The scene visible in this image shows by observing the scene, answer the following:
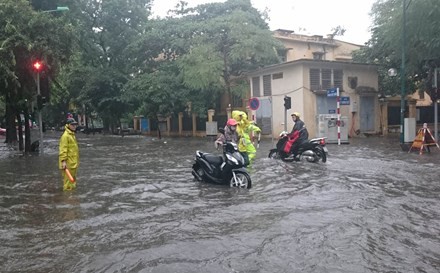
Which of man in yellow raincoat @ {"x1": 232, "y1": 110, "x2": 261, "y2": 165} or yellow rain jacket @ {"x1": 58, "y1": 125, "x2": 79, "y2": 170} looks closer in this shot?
yellow rain jacket @ {"x1": 58, "y1": 125, "x2": 79, "y2": 170}

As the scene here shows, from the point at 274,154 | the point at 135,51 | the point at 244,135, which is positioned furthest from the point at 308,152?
the point at 135,51

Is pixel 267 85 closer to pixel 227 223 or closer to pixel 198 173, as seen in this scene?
pixel 198 173

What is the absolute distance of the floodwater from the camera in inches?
190

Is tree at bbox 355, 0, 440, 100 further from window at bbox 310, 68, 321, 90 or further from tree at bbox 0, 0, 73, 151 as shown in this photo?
tree at bbox 0, 0, 73, 151

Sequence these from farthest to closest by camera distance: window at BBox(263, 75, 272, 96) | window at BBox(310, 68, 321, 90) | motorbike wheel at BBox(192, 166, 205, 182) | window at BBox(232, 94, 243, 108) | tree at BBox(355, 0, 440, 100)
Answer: window at BBox(232, 94, 243, 108) < window at BBox(263, 75, 272, 96) < window at BBox(310, 68, 321, 90) < tree at BBox(355, 0, 440, 100) < motorbike wheel at BBox(192, 166, 205, 182)

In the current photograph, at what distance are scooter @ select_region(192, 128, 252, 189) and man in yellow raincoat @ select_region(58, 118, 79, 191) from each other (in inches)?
107

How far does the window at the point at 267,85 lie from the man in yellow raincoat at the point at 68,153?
770 inches

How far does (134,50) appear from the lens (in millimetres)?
33625

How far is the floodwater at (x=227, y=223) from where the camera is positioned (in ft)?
15.9

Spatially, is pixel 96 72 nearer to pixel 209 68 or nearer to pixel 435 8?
pixel 209 68

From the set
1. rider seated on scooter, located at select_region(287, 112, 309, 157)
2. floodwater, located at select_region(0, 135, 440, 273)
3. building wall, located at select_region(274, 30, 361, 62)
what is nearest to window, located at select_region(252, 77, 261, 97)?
building wall, located at select_region(274, 30, 361, 62)

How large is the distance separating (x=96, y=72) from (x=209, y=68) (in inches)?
610

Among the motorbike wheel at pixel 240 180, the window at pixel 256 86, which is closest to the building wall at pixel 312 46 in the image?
the window at pixel 256 86

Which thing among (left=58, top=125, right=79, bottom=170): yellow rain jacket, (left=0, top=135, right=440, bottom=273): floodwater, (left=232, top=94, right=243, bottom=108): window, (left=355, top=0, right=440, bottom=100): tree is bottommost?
(left=0, top=135, right=440, bottom=273): floodwater
